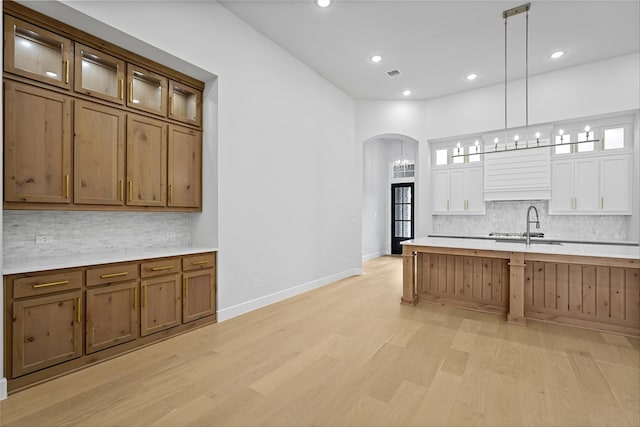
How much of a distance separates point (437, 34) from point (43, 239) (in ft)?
16.9

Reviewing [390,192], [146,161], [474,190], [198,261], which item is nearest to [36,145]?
[146,161]

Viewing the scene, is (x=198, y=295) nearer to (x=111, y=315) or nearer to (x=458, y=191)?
(x=111, y=315)

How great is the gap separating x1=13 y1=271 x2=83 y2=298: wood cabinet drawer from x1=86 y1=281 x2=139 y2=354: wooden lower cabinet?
15cm

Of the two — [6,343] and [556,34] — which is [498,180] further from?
[6,343]

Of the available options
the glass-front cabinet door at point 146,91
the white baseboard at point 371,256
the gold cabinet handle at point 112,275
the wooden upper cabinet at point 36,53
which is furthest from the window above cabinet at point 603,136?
the wooden upper cabinet at point 36,53

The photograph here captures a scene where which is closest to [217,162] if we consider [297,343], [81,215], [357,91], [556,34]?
[81,215]

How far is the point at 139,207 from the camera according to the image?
10.2ft

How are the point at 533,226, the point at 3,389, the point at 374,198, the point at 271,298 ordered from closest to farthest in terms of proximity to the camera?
the point at 3,389, the point at 271,298, the point at 533,226, the point at 374,198

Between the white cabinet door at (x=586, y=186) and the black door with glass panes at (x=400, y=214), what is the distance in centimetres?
438

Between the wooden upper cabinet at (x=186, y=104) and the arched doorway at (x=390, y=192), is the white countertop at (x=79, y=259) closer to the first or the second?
the wooden upper cabinet at (x=186, y=104)

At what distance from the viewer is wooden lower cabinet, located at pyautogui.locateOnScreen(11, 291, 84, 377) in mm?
2162

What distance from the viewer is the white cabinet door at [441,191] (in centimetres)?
632

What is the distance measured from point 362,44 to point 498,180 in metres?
3.56

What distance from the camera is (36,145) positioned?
2416mm
